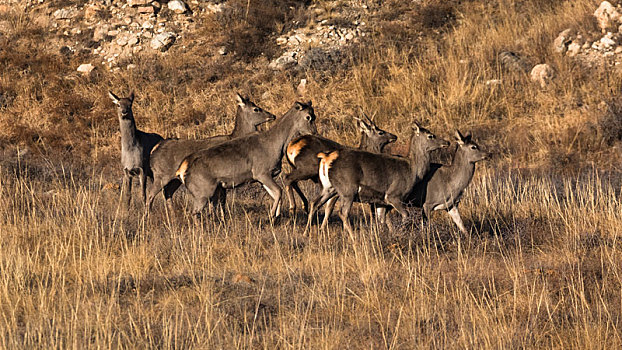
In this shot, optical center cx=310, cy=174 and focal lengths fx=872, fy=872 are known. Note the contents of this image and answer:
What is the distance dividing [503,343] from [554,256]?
10.9 feet

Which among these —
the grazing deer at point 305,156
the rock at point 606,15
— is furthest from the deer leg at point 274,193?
the rock at point 606,15

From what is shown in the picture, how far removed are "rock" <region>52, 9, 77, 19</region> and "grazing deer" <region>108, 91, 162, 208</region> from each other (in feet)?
42.8

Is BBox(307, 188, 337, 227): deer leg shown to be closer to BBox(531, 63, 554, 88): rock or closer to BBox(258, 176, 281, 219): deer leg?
BBox(258, 176, 281, 219): deer leg

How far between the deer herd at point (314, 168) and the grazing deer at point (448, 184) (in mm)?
13

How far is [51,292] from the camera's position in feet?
25.0

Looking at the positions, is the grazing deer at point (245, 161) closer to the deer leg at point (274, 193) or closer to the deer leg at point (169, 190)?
the deer leg at point (274, 193)

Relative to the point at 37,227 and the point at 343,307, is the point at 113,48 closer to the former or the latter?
the point at 37,227

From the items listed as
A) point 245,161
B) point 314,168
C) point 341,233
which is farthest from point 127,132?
point 341,233

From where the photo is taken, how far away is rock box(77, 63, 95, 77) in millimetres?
23000

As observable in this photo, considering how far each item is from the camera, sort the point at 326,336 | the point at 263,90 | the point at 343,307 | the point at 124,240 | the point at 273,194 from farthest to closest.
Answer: the point at 263,90
the point at 273,194
the point at 124,240
the point at 343,307
the point at 326,336

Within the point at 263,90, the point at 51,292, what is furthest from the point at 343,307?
the point at 263,90

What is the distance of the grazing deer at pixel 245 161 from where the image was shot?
11.0 m

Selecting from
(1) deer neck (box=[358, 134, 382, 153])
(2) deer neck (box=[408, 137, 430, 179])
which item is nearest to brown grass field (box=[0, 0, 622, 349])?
(2) deer neck (box=[408, 137, 430, 179])

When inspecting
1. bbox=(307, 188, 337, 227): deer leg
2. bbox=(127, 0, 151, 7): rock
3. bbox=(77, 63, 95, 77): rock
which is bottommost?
bbox=(77, 63, 95, 77): rock
